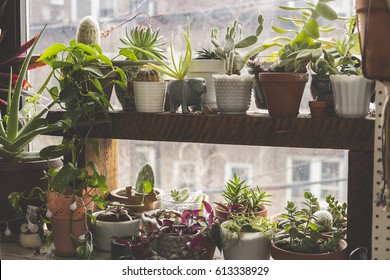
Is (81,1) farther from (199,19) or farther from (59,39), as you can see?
(199,19)

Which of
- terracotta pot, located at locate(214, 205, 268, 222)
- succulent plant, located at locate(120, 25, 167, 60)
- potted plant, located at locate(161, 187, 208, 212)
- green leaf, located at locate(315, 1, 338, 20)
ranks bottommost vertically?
terracotta pot, located at locate(214, 205, 268, 222)

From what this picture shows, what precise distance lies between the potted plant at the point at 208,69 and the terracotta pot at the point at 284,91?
196mm

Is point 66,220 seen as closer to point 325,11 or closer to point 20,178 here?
point 20,178

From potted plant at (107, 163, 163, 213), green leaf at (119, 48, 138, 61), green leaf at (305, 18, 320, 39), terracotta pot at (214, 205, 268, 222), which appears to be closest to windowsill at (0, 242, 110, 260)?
potted plant at (107, 163, 163, 213)

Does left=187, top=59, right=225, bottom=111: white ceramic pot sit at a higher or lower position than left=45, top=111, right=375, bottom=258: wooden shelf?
higher

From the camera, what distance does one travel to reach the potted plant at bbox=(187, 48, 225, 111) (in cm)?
156

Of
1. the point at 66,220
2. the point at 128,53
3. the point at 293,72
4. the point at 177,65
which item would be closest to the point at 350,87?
the point at 293,72

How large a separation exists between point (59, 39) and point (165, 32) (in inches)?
16.5

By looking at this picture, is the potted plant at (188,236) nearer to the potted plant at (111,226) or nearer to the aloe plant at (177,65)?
the potted plant at (111,226)

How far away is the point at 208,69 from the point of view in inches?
61.8

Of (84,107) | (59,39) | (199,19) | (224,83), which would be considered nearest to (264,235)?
(224,83)

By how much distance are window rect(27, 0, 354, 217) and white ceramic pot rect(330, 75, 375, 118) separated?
424 millimetres

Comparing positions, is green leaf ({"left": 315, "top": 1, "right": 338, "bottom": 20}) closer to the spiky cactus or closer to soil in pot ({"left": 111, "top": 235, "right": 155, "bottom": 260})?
the spiky cactus
